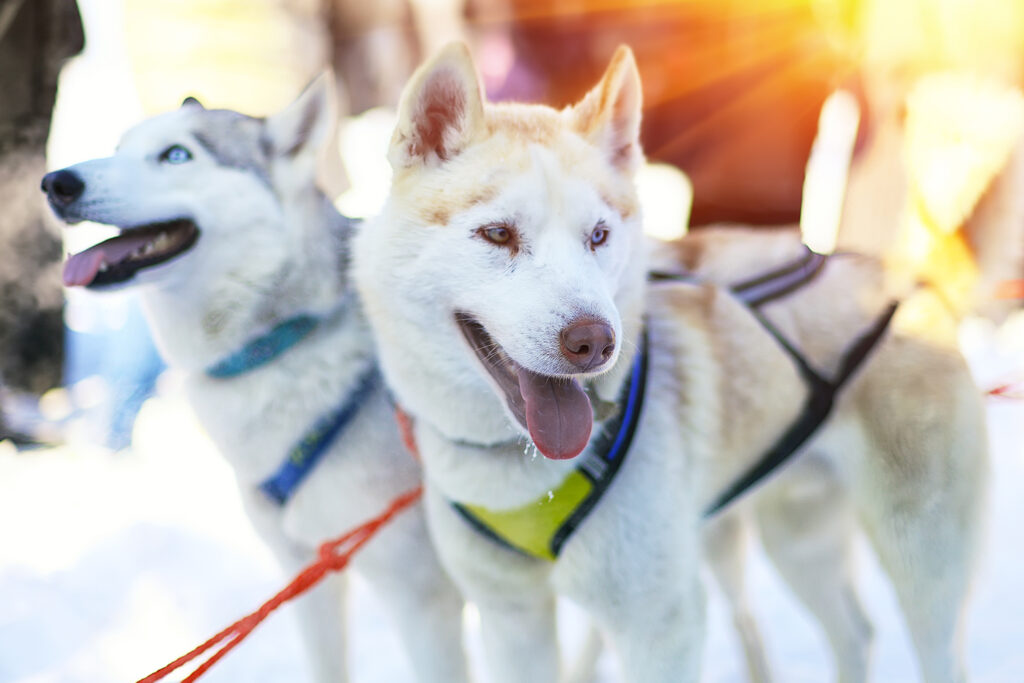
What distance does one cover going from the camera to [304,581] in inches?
43.8

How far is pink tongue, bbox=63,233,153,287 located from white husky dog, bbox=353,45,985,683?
1.60ft

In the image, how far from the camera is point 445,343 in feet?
3.39

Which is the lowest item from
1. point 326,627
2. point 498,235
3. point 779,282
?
point 326,627

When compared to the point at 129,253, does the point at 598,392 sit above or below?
below

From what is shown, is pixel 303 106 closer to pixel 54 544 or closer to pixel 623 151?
pixel 623 151

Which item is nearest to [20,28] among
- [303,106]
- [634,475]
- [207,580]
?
[303,106]

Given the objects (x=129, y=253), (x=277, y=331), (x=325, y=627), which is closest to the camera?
(x=129, y=253)

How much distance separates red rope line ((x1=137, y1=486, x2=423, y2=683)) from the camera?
97cm

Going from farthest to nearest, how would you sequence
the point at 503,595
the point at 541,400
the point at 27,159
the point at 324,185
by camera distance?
1. the point at 324,185
2. the point at 27,159
3. the point at 503,595
4. the point at 541,400

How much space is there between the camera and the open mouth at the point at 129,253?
1227mm

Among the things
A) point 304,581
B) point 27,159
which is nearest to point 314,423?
point 304,581

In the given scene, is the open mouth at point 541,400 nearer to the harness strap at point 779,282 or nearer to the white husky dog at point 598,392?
the white husky dog at point 598,392

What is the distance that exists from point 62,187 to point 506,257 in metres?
0.87

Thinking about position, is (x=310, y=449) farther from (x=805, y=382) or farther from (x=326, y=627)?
(x=805, y=382)
